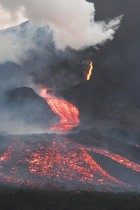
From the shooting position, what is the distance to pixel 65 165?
42.4 meters

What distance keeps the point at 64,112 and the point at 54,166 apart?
2883 centimetres

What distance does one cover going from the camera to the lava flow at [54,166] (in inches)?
1533

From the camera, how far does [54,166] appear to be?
42.0 metres

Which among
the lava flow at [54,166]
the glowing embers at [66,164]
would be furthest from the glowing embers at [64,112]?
the glowing embers at [66,164]

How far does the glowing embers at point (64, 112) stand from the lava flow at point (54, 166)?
654 inches

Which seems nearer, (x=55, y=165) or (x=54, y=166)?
(x=54, y=166)

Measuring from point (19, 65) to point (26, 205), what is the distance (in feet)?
180

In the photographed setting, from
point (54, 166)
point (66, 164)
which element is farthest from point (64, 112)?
point (54, 166)

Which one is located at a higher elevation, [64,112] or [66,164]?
[64,112]

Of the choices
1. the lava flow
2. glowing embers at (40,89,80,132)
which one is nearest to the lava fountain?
the lava flow

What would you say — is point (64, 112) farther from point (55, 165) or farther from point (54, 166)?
point (54, 166)

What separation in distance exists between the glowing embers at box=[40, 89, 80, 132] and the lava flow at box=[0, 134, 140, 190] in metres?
16.6

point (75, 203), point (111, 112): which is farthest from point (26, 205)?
point (111, 112)

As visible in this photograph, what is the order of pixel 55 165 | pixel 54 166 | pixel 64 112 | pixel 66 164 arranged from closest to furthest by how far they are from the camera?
pixel 54 166 → pixel 55 165 → pixel 66 164 → pixel 64 112
